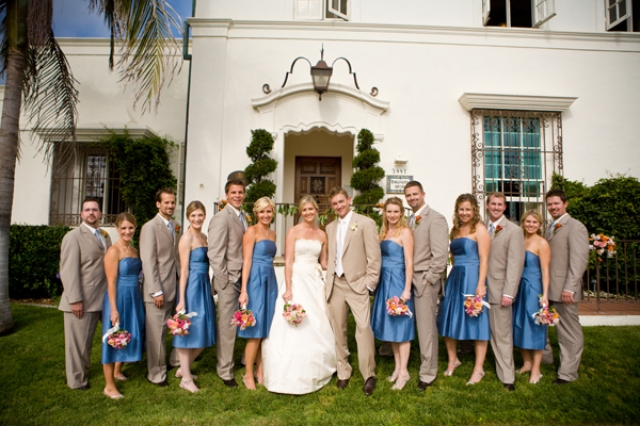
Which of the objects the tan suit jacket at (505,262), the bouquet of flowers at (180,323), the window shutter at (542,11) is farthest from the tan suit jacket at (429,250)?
the window shutter at (542,11)

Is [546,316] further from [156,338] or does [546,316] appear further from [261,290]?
[156,338]

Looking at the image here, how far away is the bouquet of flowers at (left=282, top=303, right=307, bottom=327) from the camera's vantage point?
4160mm

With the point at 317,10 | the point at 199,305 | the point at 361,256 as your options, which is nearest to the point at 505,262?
the point at 361,256

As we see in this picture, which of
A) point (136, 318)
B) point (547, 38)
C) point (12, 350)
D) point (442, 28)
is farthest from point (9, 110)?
point (547, 38)

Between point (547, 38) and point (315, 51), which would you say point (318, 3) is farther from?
point (547, 38)

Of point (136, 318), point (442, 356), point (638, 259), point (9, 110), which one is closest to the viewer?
point (136, 318)

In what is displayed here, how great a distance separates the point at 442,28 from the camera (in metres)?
9.16

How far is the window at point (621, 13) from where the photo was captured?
925 centimetres

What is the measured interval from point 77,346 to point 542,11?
11352 mm

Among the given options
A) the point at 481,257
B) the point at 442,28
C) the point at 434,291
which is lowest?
the point at 434,291

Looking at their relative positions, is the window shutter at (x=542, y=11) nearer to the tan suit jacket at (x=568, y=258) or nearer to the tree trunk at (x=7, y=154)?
the tan suit jacket at (x=568, y=258)

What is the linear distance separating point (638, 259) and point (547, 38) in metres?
5.34

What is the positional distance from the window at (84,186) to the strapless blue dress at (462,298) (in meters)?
8.34

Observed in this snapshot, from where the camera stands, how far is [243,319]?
13.6 feet
